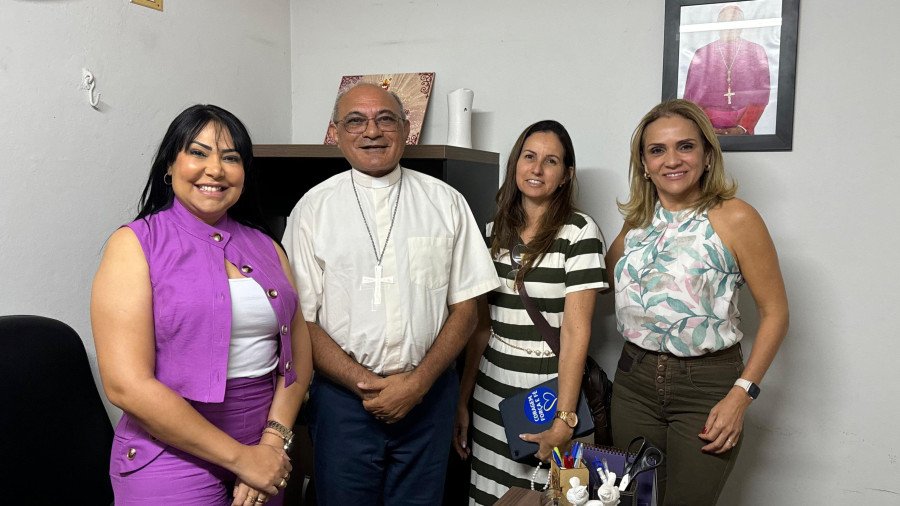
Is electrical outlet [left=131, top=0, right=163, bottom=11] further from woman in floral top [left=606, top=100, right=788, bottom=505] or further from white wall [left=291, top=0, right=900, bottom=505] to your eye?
woman in floral top [left=606, top=100, right=788, bottom=505]

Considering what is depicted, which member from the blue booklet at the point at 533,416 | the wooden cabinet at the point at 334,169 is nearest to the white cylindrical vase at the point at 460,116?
the wooden cabinet at the point at 334,169

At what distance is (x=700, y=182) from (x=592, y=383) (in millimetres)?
673

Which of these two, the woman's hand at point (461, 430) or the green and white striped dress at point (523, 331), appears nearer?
the green and white striped dress at point (523, 331)

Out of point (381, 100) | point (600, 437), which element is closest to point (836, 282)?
point (600, 437)

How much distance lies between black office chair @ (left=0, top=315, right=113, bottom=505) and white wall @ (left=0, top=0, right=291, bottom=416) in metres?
0.17

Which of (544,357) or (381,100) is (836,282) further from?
(381,100)

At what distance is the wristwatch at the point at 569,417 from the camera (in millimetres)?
1882

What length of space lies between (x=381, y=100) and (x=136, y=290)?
86 centimetres

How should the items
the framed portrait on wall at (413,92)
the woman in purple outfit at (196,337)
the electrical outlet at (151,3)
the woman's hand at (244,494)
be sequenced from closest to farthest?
1. the woman in purple outfit at (196,337)
2. the woman's hand at (244,494)
3. the electrical outlet at (151,3)
4. the framed portrait on wall at (413,92)

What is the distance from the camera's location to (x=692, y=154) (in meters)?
1.79

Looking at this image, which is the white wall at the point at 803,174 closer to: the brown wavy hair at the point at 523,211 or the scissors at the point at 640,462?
the brown wavy hair at the point at 523,211

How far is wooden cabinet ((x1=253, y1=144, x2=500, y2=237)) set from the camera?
2.24 metres

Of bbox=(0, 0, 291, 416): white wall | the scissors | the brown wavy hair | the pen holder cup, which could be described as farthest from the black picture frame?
bbox=(0, 0, 291, 416): white wall

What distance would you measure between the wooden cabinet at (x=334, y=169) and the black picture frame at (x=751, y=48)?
0.73 meters
